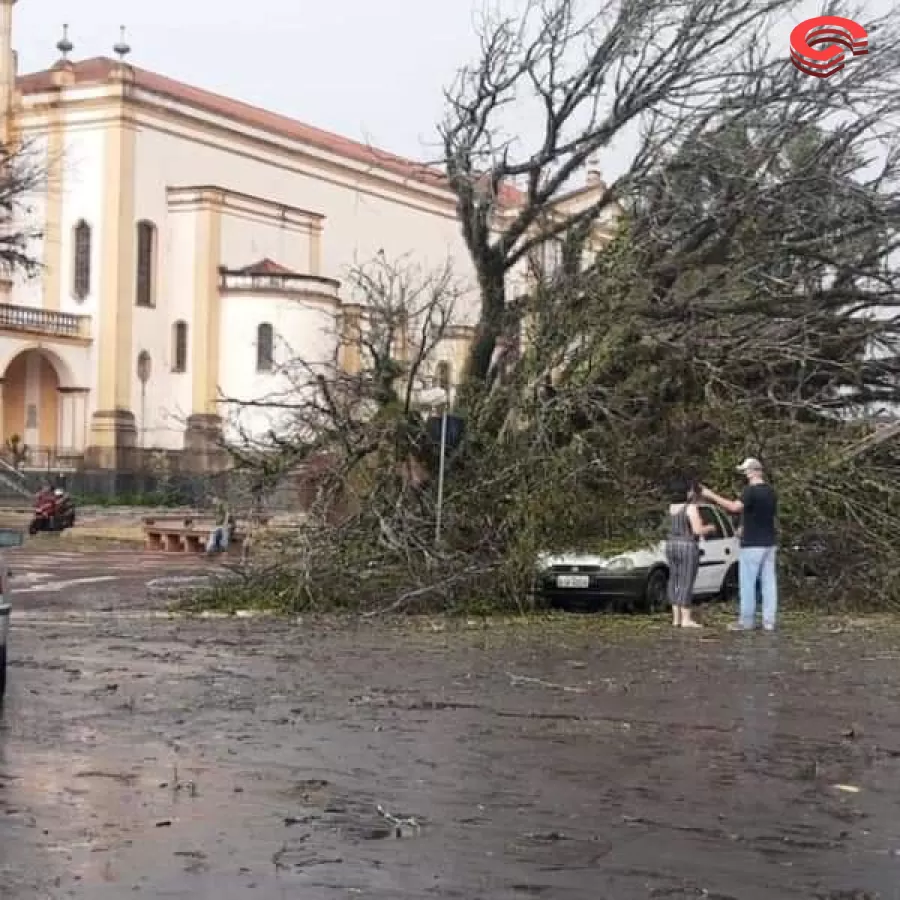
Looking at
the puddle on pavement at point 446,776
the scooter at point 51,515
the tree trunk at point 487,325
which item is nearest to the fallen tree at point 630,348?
the tree trunk at point 487,325

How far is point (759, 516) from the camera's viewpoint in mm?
16406

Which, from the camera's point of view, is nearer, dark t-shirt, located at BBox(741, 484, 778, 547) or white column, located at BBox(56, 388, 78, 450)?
dark t-shirt, located at BBox(741, 484, 778, 547)

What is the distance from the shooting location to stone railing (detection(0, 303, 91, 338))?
55616 millimetres

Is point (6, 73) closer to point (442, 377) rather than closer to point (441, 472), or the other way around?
point (442, 377)

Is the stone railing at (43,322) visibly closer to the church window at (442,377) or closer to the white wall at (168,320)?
the white wall at (168,320)

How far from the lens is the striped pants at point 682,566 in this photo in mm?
16359

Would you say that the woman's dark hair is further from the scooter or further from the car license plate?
the scooter

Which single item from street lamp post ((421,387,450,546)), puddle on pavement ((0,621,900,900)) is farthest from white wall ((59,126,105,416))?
puddle on pavement ((0,621,900,900))

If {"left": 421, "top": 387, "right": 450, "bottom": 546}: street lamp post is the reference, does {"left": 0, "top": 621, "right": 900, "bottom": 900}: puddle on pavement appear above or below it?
below

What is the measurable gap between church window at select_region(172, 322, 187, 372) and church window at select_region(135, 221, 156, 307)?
4.35 ft

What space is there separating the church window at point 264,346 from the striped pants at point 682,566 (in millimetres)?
43809

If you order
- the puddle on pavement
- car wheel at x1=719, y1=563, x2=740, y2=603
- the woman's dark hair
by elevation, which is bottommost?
the puddle on pavement

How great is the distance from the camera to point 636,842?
701 centimetres

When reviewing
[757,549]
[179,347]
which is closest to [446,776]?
[757,549]
